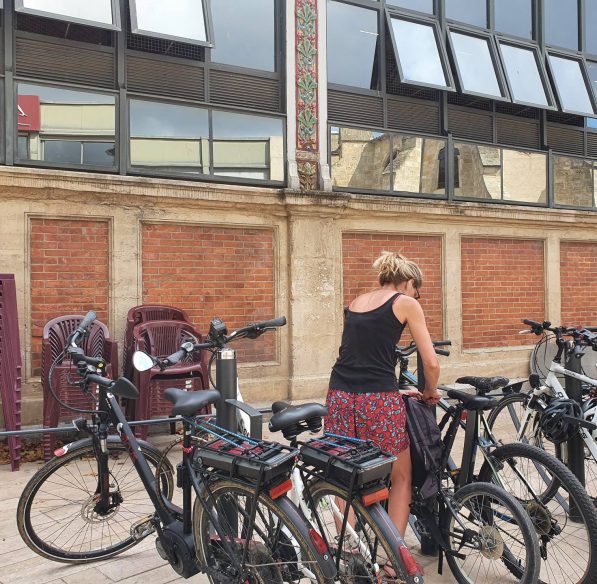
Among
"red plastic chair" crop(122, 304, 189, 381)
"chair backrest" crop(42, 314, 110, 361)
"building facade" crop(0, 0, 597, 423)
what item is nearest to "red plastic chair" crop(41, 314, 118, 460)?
"chair backrest" crop(42, 314, 110, 361)

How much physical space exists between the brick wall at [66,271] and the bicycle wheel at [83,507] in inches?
114

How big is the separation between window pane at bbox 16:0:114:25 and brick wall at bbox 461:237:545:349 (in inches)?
201

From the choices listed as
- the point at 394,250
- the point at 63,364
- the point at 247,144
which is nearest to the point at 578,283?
the point at 394,250

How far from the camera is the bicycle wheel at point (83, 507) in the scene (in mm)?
3219

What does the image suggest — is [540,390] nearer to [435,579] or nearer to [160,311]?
[435,579]

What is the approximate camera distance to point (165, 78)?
6844 mm

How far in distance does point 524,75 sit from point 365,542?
8.14 m

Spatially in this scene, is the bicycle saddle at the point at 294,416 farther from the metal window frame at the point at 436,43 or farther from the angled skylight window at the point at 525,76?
the angled skylight window at the point at 525,76

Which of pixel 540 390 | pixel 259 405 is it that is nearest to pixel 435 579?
pixel 540 390

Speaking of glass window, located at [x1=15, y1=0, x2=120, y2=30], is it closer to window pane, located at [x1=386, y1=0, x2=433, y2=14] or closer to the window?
the window

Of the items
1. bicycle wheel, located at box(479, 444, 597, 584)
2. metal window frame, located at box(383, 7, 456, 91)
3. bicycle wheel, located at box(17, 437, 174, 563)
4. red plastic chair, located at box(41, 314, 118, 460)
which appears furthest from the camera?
metal window frame, located at box(383, 7, 456, 91)

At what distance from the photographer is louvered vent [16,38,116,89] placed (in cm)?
619

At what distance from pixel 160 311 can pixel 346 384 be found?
11.9 feet

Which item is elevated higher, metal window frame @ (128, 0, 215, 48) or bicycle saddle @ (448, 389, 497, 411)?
metal window frame @ (128, 0, 215, 48)
